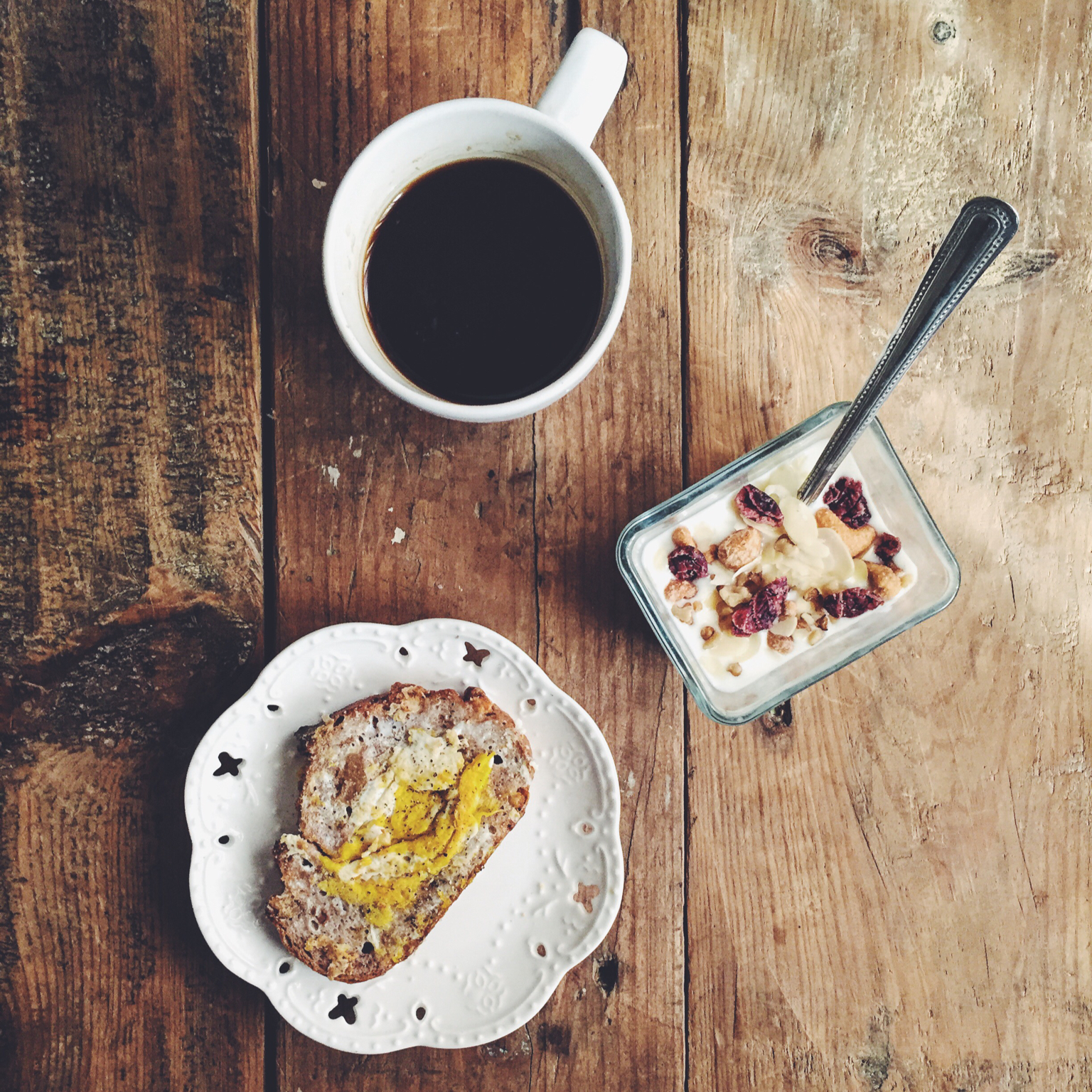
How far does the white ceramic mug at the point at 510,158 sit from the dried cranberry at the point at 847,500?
1.06 feet

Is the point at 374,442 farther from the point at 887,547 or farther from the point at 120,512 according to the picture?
the point at 887,547

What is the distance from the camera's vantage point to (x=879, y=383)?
2.21 feet

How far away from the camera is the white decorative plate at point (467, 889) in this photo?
0.91 meters

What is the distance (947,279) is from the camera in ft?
1.84

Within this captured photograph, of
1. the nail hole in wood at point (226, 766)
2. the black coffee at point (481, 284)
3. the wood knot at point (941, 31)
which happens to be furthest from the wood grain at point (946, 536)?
the nail hole in wood at point (226, 766)

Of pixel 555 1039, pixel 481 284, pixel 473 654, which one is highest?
pixel 481 284

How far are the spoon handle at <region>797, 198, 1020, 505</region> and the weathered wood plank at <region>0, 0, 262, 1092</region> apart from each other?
0.65 meters

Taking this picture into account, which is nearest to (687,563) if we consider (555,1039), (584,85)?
(584,85)

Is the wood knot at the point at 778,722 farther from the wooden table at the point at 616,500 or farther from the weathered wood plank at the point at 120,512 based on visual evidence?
the weathered wood plank at the point at 120,512

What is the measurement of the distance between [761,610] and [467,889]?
17.3 inches

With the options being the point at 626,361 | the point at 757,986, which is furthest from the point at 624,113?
the point at 757,986

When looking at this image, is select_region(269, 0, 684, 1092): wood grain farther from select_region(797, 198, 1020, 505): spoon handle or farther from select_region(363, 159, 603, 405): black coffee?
select_region(797, 198, 1020, 505): spoon handle

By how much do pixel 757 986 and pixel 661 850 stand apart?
20 centimetres

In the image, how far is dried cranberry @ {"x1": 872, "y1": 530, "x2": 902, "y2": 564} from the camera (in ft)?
3.03
